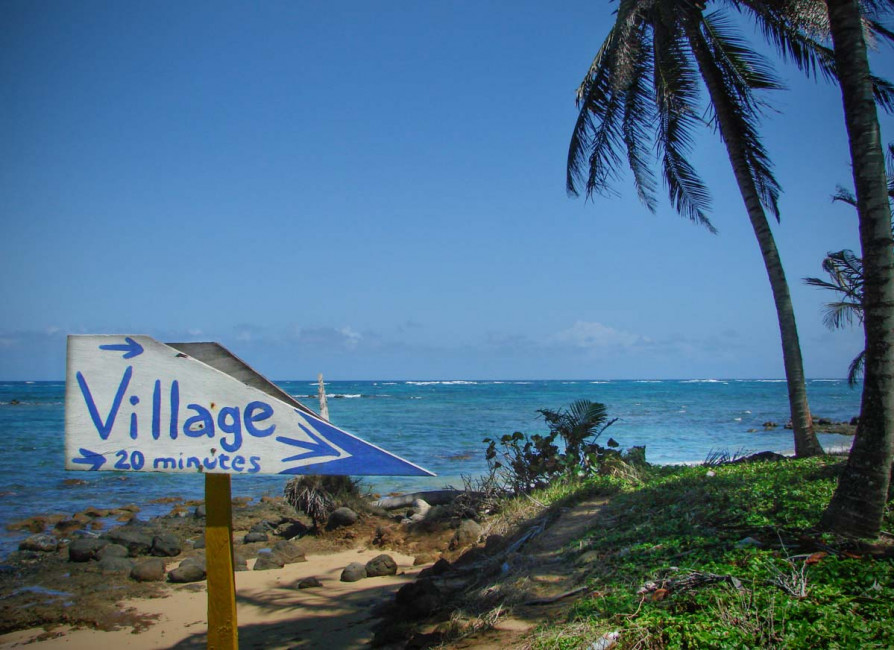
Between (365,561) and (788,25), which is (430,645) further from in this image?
(788,25)

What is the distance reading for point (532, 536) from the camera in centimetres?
620

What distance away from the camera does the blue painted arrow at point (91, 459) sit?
221cm

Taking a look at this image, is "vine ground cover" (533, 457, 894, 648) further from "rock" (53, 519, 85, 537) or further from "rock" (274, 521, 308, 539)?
"rock" (53, 519, 85, 537)

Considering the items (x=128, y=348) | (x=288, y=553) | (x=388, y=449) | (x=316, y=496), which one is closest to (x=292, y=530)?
(x=316, y=496)

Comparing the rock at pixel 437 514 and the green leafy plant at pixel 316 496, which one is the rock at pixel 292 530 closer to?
the green leafy plant at pixel 316 496

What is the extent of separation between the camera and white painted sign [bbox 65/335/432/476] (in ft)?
7.26

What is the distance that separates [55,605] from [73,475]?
436 inches

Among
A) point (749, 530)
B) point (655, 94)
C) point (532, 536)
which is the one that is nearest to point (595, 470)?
point (532, 536)

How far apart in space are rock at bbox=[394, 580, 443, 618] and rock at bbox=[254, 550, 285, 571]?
328 cm

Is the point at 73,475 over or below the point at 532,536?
below

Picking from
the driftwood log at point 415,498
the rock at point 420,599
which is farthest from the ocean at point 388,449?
the rock at point 420,599

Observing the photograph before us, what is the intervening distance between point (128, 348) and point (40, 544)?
29.4 ft

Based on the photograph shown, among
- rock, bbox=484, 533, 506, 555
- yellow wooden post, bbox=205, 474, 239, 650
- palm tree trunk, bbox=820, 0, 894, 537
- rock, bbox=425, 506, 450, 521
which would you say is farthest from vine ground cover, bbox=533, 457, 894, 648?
rock, bbox=425, 506, 450, 521

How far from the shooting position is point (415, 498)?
11.3m
